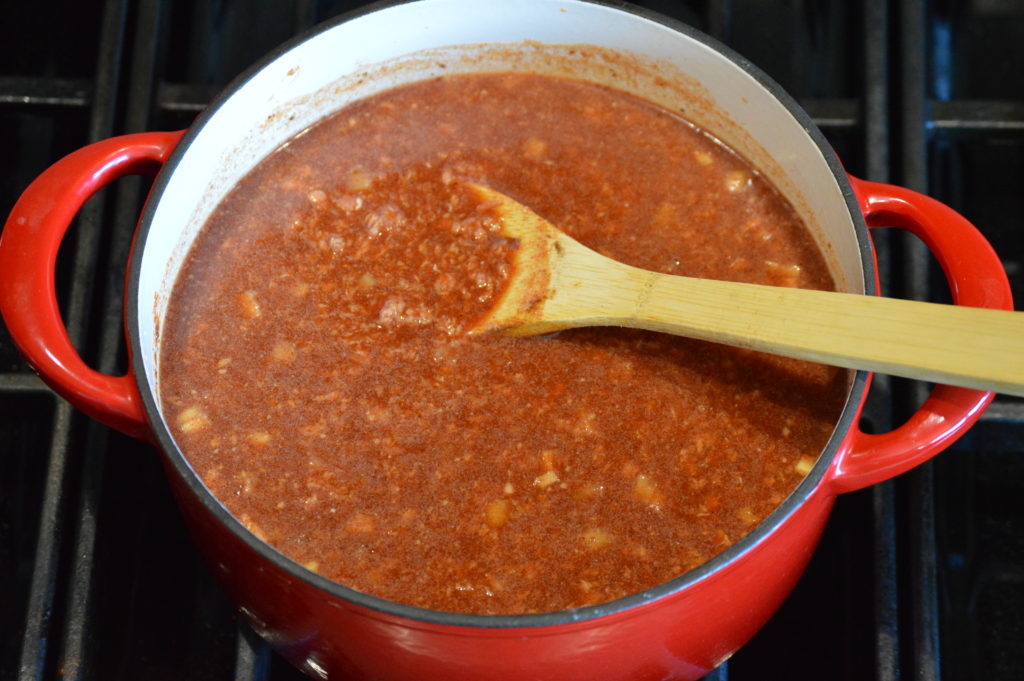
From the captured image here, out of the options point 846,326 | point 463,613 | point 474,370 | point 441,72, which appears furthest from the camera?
point 441,72

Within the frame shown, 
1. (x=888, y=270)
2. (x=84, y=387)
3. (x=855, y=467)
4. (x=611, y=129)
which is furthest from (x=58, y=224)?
(x=888, y=270)

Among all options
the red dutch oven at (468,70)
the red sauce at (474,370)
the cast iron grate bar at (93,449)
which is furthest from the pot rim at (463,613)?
the cast iron grate bar at (93,449)

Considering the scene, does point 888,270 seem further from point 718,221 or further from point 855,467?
point 855,467

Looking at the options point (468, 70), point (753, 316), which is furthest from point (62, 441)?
point (753, 316)

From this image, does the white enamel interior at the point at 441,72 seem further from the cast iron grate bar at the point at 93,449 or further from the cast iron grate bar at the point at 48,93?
the cast iron grate bar at the point at 48,93

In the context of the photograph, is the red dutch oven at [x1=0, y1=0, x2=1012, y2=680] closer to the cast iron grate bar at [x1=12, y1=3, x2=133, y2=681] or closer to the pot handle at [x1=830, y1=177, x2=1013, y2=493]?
the pot handle at [x1=830, y1=177, x2=1013, y2=493]

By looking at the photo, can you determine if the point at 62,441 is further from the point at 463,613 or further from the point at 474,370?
the point at 463,613

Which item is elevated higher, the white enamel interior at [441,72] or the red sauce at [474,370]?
the white enamel interior at [441,72]
